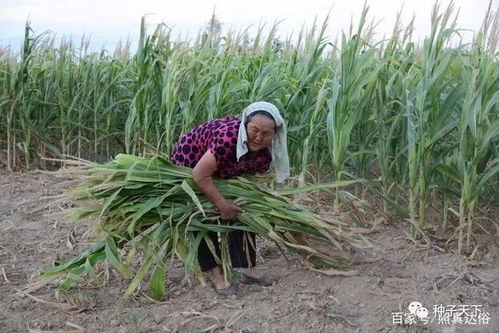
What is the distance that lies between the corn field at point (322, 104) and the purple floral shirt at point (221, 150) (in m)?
0.48

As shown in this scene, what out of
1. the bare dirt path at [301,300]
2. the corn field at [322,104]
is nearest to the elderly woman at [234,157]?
the bare dirt path at [301,300]

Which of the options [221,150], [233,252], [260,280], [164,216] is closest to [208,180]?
[221,150]

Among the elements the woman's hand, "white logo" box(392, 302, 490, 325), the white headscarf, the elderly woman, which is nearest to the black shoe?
the elderly woman

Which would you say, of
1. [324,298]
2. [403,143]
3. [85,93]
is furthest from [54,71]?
[324,298]

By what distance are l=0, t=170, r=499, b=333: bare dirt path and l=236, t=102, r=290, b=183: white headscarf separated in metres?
0.59

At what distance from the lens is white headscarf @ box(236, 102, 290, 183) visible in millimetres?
2877

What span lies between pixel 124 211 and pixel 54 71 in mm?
3357

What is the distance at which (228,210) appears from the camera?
3039 millimetres

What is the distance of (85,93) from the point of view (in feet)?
18.8

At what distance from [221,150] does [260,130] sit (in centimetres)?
22

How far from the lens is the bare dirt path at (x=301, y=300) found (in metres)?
2.74

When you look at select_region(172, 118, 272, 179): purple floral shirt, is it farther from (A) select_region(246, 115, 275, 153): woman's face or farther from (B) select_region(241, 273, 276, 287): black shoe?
(B) select_region(241, 273, 276, 287): black shoe

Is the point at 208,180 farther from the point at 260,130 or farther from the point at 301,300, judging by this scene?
the point at 301,300

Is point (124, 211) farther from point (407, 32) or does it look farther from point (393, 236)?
point (407, 32)
